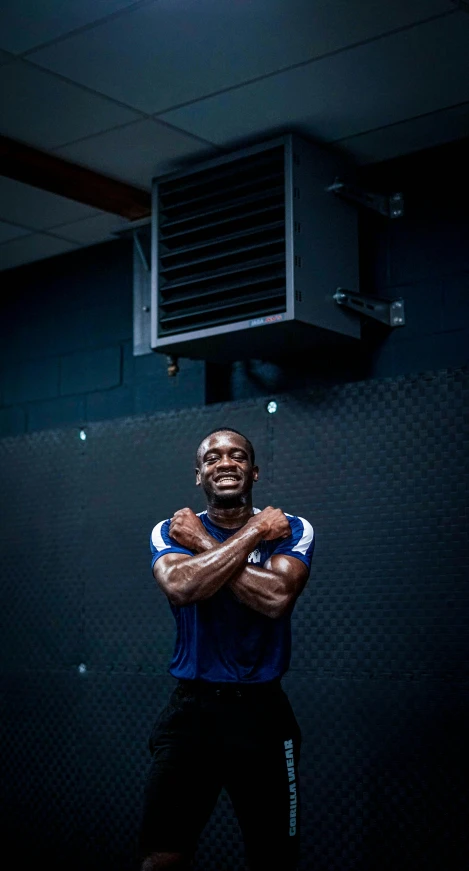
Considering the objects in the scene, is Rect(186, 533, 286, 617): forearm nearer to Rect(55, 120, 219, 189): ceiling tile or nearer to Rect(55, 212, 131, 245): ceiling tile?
Rect(55, 120, 219, 189): ceiling tile

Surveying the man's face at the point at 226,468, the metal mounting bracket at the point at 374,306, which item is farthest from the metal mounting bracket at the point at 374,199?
the man's face at the point at 226,468

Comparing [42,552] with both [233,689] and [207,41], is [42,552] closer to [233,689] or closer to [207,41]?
[233,689]

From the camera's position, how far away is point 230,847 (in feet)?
11.6

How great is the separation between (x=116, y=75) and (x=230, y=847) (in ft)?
8.19

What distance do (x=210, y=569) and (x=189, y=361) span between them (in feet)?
5.75

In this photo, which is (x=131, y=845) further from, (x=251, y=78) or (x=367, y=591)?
(x=251, y=78)

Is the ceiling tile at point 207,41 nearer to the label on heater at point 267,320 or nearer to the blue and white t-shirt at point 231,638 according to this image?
the label on heater at point 267,320

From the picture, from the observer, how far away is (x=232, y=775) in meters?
2.62

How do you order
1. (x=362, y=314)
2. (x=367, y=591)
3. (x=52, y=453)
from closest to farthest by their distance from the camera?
(x=367, y=591)
(x=362, y=314)
(x=52, y=453)

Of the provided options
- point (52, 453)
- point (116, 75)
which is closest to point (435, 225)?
point (116, 75)

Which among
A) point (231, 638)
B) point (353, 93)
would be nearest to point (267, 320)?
point (353, 93)

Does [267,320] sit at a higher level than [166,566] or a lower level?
higher

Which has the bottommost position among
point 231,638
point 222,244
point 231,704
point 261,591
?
point 231,704

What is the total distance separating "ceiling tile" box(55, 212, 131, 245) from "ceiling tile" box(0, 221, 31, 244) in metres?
0.14
